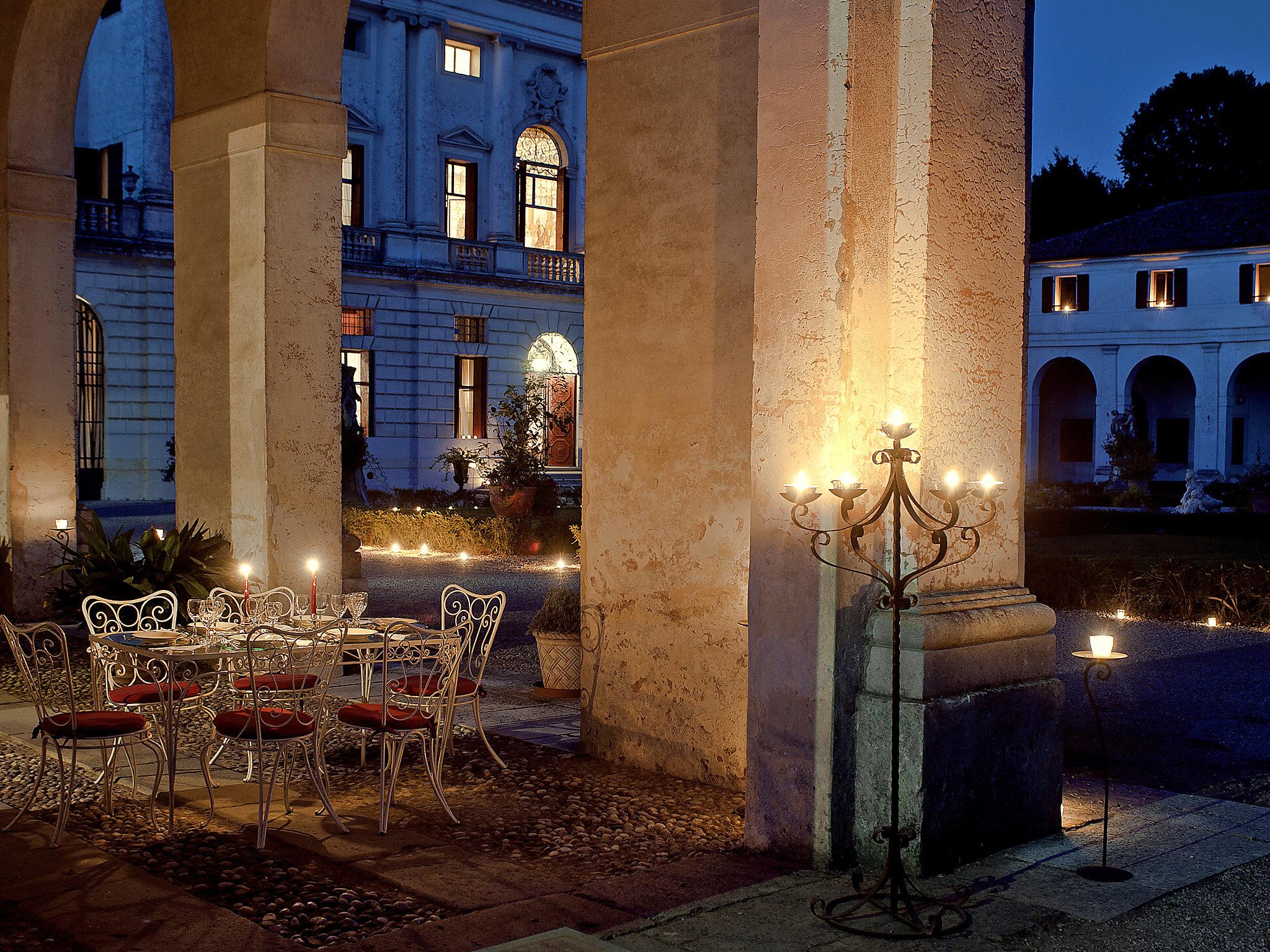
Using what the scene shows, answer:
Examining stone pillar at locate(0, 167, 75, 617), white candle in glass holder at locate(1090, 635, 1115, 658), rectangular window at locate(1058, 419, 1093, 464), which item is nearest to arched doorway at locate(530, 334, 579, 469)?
rectangular window at locate(1058, 419, 1093, 464)

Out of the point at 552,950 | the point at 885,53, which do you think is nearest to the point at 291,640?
the point at 552,950

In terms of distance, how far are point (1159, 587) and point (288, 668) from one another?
939cm

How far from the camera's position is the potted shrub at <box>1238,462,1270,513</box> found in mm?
21672

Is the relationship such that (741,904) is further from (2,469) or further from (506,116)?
(506,116)

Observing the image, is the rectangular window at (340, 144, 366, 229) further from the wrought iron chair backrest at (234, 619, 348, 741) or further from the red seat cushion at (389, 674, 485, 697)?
the red seat cushion at (389, 674, 485, 697)

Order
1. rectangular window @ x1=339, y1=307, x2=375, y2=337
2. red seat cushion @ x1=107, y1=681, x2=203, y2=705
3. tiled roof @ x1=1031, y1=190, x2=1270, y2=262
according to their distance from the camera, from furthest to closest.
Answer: tiled roof @ x1=1031, y1=190, x2=1270, y2=262 < rectangular window @ x1=339, y1=307, x2=375, y2=337 < red seat cushion @ x1=107, y1=681, x2=203, y2=705

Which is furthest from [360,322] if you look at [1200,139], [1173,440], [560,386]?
[1200,139]

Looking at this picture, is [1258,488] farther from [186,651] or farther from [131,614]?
[186,651]

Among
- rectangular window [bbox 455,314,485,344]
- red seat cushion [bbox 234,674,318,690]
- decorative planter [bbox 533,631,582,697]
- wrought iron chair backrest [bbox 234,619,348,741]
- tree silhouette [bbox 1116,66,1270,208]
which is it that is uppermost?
tree silhouette [bbox 1116,66,1270,208]

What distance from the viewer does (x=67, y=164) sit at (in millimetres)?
10906

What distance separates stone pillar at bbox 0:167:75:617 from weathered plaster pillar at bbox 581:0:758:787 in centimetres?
641

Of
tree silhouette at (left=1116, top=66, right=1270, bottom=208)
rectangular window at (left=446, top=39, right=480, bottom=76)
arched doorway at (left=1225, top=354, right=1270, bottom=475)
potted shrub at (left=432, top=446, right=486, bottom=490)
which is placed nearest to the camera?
potted shrub at (left=432, top=446, right=486, bottom=490)

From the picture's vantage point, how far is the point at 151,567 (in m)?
8.35

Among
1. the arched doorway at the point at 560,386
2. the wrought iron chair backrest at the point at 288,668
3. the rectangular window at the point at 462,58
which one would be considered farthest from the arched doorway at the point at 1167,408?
the wrought iron chair backrest at the point at 288,668
